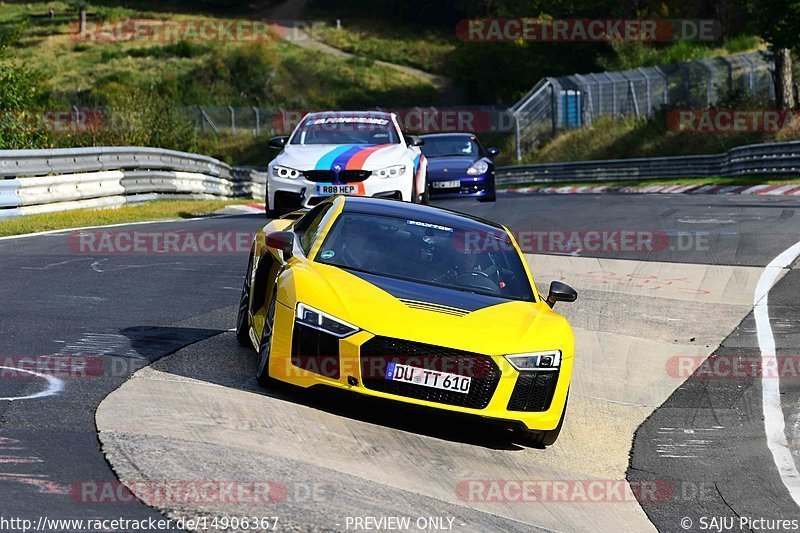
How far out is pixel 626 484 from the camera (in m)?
7.27

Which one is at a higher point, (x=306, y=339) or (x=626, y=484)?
(x=306, y=339)

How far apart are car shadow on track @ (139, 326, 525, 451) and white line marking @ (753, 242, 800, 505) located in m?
1.59

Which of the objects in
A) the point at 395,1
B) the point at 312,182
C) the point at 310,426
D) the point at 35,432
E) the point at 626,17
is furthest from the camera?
the point at 395,1

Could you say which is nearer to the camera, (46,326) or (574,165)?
(46,326)

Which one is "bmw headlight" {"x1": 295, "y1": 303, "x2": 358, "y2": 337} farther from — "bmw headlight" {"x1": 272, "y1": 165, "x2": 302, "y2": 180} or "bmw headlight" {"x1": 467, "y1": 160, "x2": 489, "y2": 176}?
"bmw headlight" {"x1": 467, "y1": 160, "x2": 489, "y2": 176}

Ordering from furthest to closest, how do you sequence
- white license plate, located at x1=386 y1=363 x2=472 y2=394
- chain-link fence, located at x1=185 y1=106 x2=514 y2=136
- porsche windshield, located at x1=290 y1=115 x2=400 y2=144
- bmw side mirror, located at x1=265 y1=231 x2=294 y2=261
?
chain-link fence, located at x1=185 y1=106 x2=514 y2=136 → porsche windshield, located at x1=290 y1=115 x2=400 y2=144 → bmw side mirror, located at x1=265 y1=231 x2=294 y2=261 → white license plate, located at x1=386 y1=363 x2=472 y2=394

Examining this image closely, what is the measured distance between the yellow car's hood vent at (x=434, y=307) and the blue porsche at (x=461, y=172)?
14.7 m

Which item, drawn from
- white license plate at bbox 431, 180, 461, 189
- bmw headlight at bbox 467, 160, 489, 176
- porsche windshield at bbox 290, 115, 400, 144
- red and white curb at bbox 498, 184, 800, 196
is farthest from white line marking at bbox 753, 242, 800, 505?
red and white curb at bbox 498, 184, 800, 196

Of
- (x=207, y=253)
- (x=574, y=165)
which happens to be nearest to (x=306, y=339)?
(x=207, y=253)

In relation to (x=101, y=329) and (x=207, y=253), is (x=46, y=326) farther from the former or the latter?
(x=207, y=253)

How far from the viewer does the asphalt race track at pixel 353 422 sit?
581 centimetres

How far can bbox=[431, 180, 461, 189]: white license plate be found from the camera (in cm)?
2252

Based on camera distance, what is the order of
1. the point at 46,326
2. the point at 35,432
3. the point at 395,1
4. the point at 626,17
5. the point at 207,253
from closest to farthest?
the point at 35,432 < the point at 46,326 < the point at 207,253 < the point at 626,17 < the point at 395,1

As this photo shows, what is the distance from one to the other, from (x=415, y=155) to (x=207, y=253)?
3830mm
